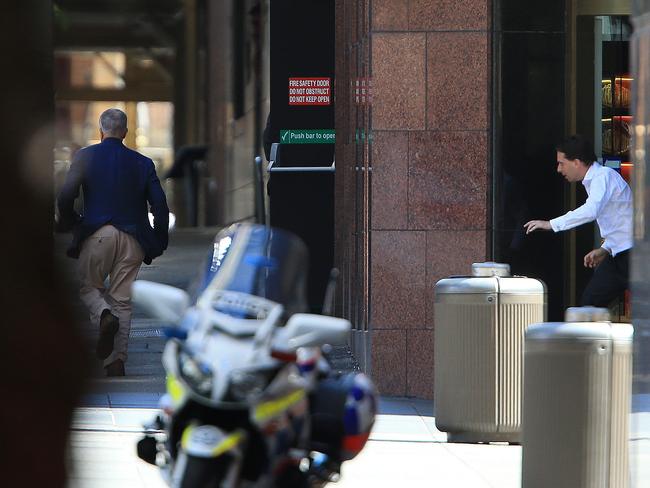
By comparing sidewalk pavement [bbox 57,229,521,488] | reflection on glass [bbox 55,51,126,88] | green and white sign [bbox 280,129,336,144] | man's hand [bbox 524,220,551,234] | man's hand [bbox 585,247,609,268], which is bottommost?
sidewalk pavement [bbox 57,229,521,488]

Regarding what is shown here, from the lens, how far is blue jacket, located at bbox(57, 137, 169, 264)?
9.75 metres

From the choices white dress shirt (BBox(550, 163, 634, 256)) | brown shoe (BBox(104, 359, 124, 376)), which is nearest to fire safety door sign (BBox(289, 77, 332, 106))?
brown shoe (BBox(104, 359, 124, 376))

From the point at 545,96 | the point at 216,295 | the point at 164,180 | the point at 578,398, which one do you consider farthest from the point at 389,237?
the point at 164,180

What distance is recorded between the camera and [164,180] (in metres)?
38.8

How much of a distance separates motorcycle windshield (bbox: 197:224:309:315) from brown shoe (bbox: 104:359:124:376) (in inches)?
233

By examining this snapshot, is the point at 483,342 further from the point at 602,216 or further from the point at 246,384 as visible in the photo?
the point at 246,384

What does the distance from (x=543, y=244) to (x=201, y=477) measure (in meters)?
6.30

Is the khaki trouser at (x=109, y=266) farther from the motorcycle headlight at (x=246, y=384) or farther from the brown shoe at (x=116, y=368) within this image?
the motorcycle headlight at (x=246, y=384)

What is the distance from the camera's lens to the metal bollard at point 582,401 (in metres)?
5.49

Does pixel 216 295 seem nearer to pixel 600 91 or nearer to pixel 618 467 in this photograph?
pixel 618 467

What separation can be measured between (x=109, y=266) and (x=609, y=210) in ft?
11.0

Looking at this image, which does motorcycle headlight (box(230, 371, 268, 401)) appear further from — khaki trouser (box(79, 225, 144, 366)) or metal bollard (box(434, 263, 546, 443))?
khaki trouser (box(79, 225, 144, 366))

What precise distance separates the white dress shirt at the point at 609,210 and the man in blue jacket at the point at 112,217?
2.84 meters

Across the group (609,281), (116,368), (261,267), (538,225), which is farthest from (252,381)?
(116,368)
